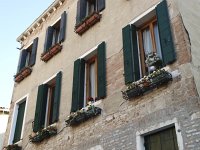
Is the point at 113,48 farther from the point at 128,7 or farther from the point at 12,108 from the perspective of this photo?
the point at 12,108

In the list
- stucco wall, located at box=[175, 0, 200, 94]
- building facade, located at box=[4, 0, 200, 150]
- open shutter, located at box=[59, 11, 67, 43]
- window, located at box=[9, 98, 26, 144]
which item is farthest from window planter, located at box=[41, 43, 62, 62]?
stucco wall, located at box=[175, 0, 200, 94]

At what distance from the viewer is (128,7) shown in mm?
8602

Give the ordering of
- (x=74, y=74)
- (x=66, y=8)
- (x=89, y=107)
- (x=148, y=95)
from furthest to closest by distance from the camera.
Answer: (x=66, y=8), (x=74, y=74), (x=89, y=107), (x=148, y=95)

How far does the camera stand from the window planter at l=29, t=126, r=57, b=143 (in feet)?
29.4

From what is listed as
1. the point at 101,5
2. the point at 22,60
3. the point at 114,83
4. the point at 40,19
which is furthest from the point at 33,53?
the point at 114,83

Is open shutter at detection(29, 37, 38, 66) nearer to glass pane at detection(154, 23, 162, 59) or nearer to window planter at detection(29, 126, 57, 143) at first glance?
window planter at detection(29, 126, 57, 143)

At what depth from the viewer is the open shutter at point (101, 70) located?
7914 mm

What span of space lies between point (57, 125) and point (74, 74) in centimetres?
152

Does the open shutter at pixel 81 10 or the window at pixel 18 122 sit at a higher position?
the open shutter at pixel 81 10

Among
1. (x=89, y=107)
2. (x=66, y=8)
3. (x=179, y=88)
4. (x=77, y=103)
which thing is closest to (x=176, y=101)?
(x=179, y=88)

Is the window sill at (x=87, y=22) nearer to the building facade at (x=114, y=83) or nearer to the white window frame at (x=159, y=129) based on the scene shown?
the building facade at (x=114, y=83)

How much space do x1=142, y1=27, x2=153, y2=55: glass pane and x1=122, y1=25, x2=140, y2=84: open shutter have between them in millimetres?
222

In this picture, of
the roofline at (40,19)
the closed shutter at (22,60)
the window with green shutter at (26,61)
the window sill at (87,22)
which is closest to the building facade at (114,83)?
the window sill at (87,22)

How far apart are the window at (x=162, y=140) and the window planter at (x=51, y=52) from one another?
17.5 ft
